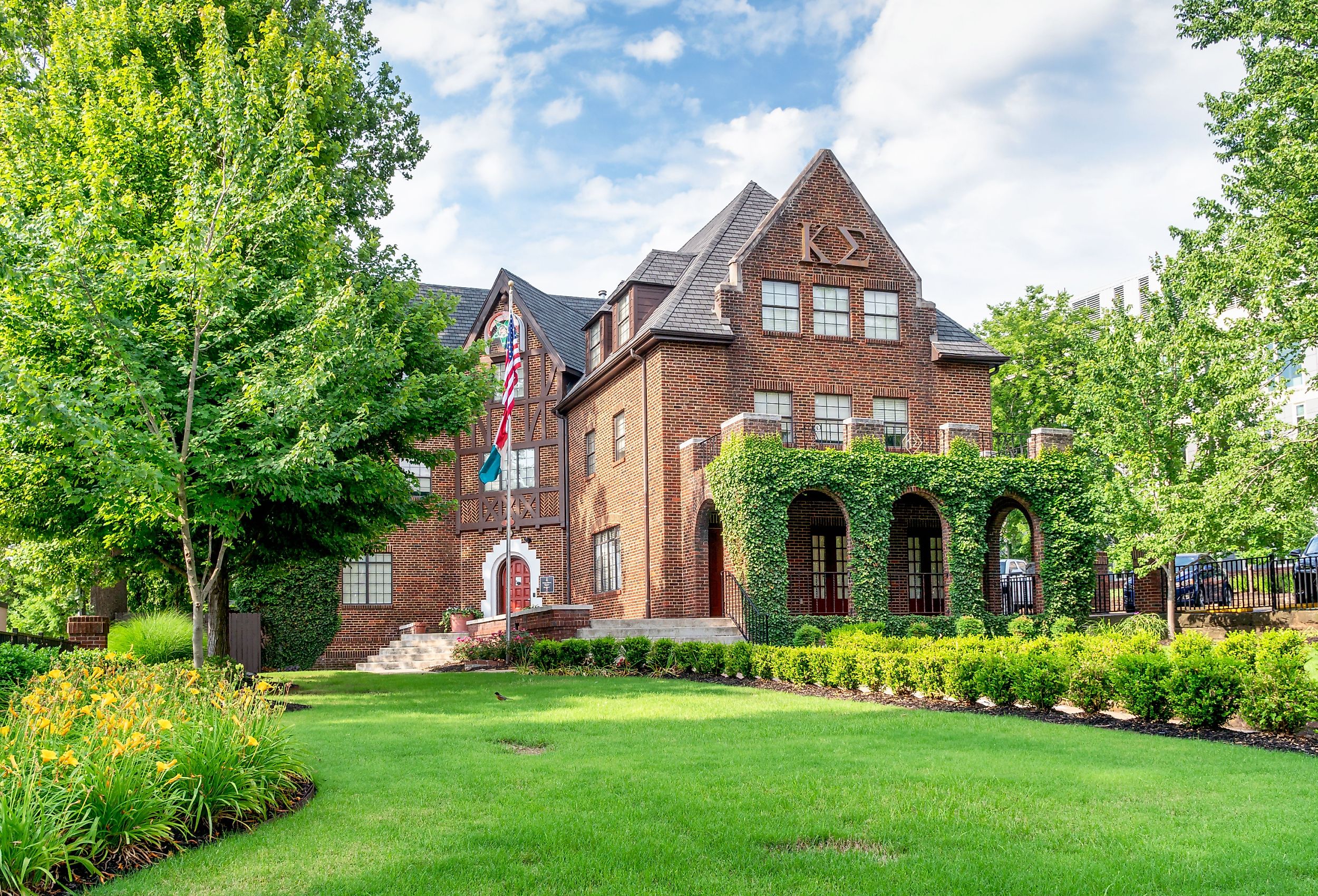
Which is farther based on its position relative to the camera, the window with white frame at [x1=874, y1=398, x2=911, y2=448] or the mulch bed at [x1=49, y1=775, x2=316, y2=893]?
the window with white frame at [x1=874, y1=398, x2=911, y2=448]

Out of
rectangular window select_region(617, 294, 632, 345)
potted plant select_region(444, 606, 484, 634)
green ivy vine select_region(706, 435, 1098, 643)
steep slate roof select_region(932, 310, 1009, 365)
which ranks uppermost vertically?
rectangular window select_region(617, 294, 632, 345)

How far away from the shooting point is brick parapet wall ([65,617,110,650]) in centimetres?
1959

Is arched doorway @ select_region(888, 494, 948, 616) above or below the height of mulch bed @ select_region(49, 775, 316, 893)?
above

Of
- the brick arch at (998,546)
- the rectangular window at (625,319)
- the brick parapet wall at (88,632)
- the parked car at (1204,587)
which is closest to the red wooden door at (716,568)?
the rectangular window at (625,319)

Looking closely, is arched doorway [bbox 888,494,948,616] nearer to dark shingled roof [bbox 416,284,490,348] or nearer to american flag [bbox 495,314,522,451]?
american flag [bbox 495,314,522,451]

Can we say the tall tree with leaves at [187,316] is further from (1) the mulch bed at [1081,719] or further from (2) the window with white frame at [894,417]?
(2) the window with white frame at [894,417]

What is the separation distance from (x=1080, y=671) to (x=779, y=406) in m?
13.8

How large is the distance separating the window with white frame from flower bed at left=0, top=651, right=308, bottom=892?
19121mm

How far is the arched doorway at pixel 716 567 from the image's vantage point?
25.7 metres

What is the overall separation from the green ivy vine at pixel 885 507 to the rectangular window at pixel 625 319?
20.0ft

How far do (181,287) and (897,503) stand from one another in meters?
17.6

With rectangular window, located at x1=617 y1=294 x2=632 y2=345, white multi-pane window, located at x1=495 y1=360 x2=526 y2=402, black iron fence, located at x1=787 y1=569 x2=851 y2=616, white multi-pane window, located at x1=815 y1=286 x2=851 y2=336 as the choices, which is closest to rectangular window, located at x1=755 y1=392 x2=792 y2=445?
white multi-pane window, located at x1=815 y1=286 x2=851 y2=336

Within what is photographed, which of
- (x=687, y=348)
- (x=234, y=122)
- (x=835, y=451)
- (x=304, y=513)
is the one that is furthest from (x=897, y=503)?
(x=234, y=122)

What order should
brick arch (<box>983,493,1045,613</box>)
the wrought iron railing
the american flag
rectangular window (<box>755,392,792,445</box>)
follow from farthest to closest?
rectangular window (<box>755,392,792,445</box>)
the american flag
brick arch (<box>983,493,1045,613</box>)
the wrought iron railing
